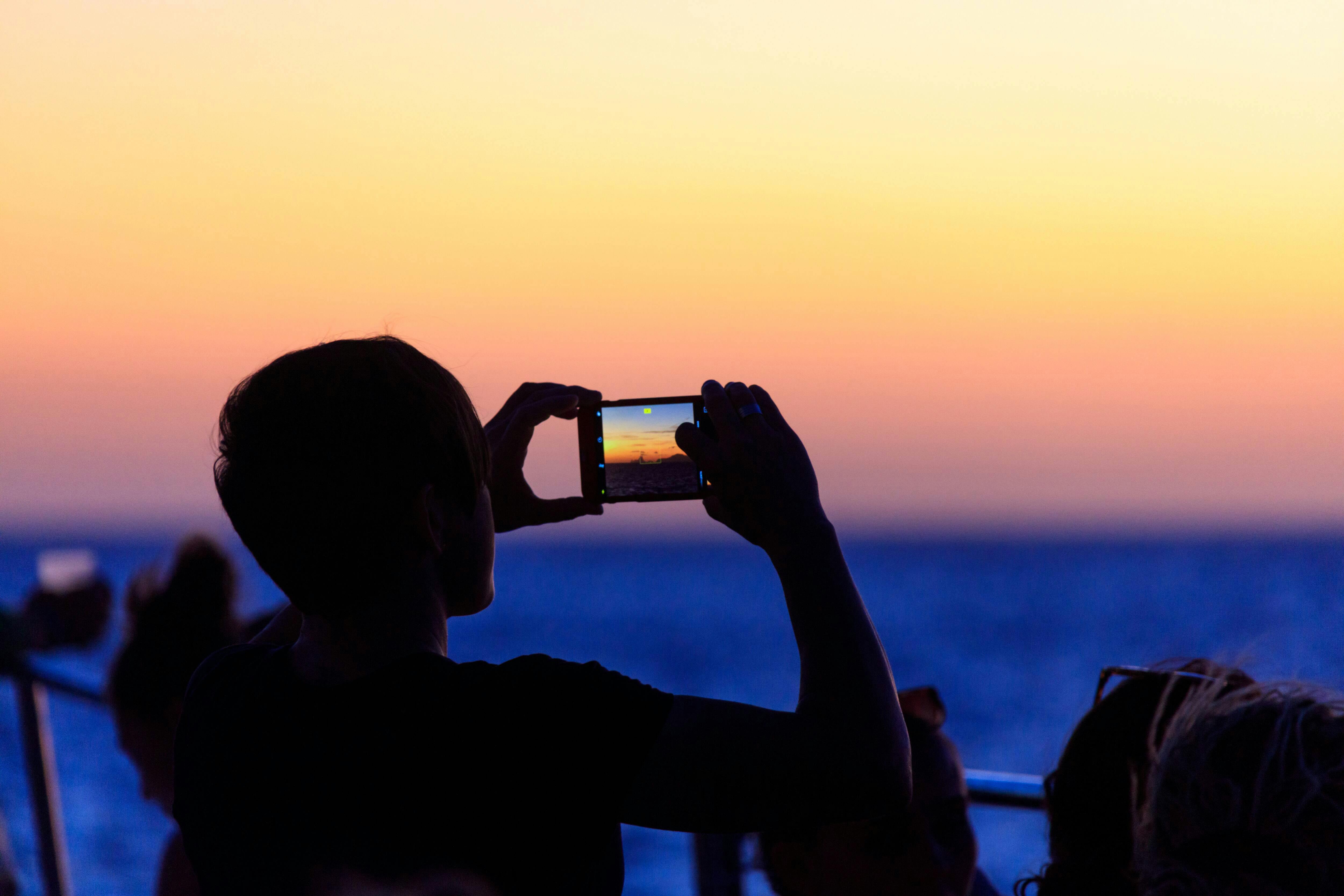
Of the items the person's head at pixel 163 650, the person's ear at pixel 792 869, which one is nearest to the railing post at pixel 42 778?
the person's head at pixel 163 650

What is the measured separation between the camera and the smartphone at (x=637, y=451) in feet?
4.94

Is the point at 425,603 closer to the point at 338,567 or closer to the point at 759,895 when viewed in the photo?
the point at 338,567

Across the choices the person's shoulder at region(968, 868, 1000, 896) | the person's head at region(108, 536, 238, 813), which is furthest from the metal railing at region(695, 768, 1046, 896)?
the person's head at region(108, 536, 238, 813)

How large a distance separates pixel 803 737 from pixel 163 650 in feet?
6.42

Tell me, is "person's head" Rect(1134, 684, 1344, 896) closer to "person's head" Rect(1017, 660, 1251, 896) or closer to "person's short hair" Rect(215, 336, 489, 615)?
"person's head" Rect(1017, 660, 1251, 896)

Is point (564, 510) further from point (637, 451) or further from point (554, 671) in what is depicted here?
point (554, 671)

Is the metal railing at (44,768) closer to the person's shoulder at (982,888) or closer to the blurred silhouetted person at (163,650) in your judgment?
the blurred silhouetted person at (163,650)

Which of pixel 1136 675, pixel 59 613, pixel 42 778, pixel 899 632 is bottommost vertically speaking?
pixel 899 632

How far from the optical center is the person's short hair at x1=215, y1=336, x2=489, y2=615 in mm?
1171

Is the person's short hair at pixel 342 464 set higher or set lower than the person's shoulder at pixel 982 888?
higher

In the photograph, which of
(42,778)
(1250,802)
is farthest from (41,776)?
(1250,802)

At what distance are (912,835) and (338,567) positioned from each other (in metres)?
1.35

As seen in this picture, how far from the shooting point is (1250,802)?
1.19m

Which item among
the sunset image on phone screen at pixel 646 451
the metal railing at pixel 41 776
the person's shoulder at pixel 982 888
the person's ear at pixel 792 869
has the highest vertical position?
the sunset image on phone screen at pixel 646 451
